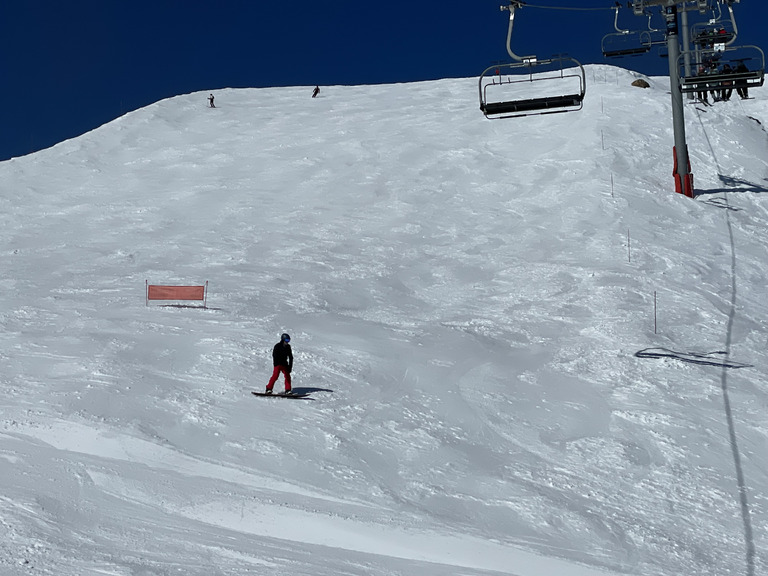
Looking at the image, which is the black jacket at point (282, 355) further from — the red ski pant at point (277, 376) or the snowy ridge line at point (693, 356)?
the snowy ridge line at point (693, 356)

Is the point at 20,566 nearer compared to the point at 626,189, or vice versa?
the point at 20,566

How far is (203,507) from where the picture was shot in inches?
393

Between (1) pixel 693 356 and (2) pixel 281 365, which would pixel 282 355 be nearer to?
(2) pixel 281 365

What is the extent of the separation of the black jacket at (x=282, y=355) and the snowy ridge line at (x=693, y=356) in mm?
6355

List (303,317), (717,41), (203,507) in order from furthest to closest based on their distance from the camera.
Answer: (717,41)
(303,317)
(203,507)

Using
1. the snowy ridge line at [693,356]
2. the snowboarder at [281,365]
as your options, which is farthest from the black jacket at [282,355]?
the snowy ridge line at [693,356]

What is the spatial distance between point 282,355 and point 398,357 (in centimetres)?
292

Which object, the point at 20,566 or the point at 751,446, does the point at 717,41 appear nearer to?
the point at 751,446

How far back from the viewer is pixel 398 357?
16.1 meters

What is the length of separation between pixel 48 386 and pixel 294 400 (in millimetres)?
3462

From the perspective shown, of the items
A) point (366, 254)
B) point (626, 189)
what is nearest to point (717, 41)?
point (626, 189)

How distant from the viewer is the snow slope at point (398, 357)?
9.95m

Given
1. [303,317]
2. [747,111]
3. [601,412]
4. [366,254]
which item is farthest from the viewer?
[747,111]

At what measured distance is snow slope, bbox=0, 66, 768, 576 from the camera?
995cm
